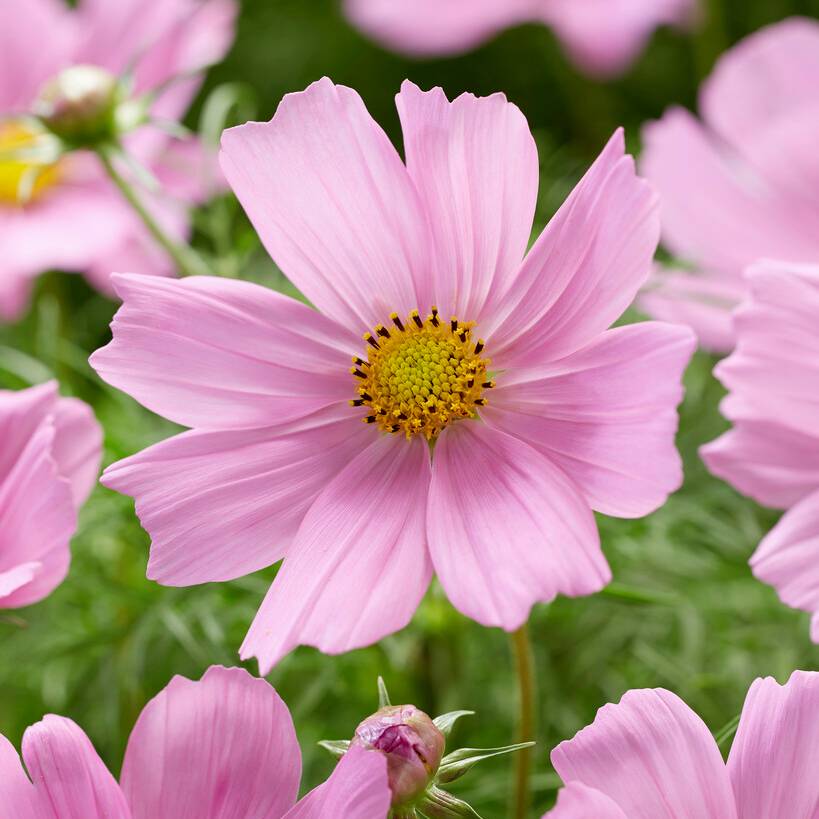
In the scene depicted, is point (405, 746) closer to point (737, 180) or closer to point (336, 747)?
point (336, 747)

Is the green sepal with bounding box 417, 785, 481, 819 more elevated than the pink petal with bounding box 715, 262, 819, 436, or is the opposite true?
the pink petal with bounding box 715, 262, 819, 436

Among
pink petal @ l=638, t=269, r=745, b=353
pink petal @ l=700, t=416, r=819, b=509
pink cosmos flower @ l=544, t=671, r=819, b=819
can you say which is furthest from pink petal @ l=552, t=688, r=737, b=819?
pink petal @ l=638, t=269, r=745, b=353

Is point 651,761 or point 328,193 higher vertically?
point 328,193

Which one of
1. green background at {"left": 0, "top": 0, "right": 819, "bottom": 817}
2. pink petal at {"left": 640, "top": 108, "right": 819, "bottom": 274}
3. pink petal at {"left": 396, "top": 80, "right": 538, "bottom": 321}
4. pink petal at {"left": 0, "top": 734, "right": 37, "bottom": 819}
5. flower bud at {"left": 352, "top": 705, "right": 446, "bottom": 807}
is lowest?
green background at {"left": 0, "top": 0, "right": 819, "bottom": 817}

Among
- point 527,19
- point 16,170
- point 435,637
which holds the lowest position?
point 435,637

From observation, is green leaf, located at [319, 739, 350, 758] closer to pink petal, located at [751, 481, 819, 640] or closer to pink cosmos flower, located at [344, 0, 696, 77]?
pink petal, located at [751, 481, 819, 640]

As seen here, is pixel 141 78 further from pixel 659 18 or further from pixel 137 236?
pixel 659 18

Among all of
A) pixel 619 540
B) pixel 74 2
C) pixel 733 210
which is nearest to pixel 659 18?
pixel 733 210

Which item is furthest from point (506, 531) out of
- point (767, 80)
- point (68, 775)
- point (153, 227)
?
point (767, 80)

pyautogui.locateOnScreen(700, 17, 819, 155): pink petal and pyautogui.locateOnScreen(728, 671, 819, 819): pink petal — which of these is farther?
pyautogui.locateOnScreen(700, 17, 819, 155): pink petal
